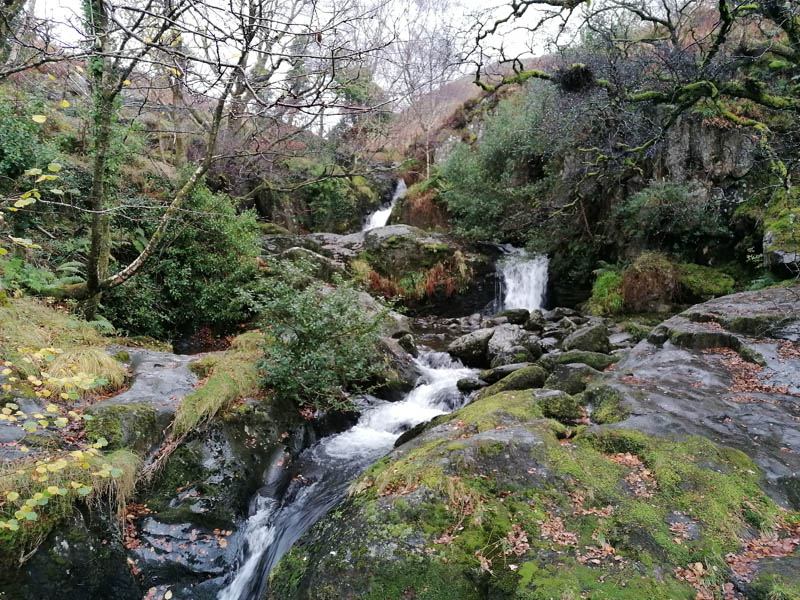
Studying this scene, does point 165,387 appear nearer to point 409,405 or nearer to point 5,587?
point 5,587

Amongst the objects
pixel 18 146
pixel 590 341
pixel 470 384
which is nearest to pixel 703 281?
pixel 590 341

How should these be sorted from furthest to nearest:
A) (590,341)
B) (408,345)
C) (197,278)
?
(408,345), (197,278), (590,341)

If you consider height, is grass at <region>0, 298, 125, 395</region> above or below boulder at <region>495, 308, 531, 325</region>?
above

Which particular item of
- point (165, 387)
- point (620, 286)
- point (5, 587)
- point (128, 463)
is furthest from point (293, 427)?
point (620, 286)

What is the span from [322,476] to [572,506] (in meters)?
3.17

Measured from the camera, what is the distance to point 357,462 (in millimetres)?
5922

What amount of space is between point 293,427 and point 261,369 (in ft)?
3.18

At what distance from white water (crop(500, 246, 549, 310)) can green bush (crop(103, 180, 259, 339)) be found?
8440mm

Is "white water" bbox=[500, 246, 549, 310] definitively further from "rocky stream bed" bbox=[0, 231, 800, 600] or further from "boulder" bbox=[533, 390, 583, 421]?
"boulder" bbox=[533, 390, 583, 421]

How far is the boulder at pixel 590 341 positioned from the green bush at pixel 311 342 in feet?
14.5

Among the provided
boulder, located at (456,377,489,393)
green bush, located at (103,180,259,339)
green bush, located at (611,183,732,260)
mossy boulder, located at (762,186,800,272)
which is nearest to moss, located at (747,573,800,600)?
boulder, located at (456,377,489,393)

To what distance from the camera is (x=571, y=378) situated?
6523 mm

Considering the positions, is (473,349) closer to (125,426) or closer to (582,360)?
(582,360)

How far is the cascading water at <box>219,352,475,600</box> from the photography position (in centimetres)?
435
